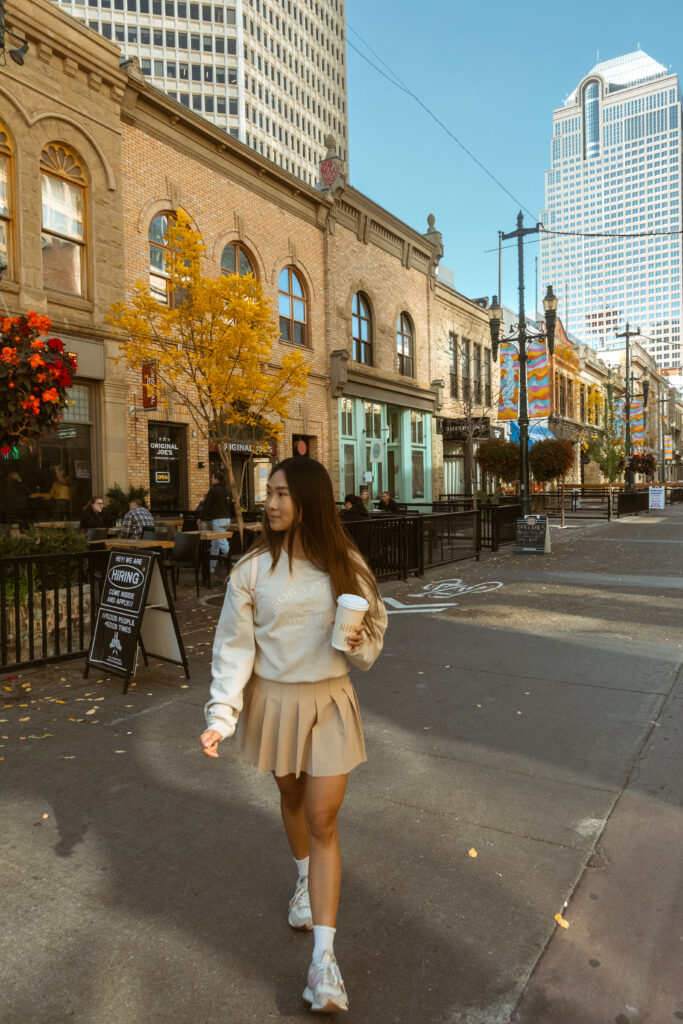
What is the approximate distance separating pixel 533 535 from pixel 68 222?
12543 millimetres

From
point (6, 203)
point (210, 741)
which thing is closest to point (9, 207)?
point (6, 203)

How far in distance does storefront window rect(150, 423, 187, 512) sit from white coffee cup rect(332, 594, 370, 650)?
14926mm

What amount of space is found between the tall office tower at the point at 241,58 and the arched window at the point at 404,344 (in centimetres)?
5502

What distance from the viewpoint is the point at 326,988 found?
7.07ft

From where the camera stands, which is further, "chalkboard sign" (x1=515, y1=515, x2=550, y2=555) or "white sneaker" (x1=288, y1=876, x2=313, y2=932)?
"chalkboard sign" (x1=515, y1=515, x2=550, y2=555)

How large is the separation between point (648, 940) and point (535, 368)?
2083 centimetres

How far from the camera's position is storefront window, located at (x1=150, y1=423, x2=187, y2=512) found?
54.1ft

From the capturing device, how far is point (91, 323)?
14.9 m

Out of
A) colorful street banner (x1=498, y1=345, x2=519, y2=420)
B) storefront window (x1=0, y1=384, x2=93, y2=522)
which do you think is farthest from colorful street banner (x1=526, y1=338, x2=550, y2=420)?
storefront window (x1=0, y1=384, x2=93, y2=522)

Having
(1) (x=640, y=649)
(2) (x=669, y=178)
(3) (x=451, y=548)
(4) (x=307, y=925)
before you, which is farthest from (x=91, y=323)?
(2) (x=669, y=178)

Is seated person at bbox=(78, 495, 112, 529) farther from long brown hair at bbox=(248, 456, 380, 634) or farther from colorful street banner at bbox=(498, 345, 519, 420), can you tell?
colorful street banner at bbox=(498, 345, 519, 420)

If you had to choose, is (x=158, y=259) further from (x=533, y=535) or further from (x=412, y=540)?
(x=533, y=535)

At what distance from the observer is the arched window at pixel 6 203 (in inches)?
530

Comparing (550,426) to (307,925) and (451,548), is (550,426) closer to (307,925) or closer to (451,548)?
(451,548)
